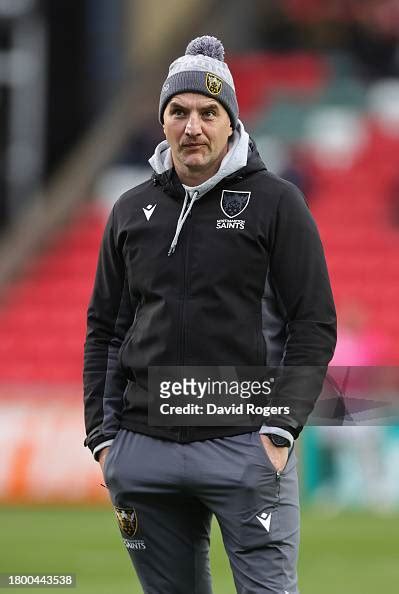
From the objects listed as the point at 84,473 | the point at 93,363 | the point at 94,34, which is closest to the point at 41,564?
the point at 84,473

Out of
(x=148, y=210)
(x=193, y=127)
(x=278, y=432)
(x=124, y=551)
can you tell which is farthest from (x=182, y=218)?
(x=124, y=551)

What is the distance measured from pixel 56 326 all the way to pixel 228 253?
1302cm

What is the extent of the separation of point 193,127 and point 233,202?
0.23 metres

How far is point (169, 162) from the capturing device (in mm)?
4355

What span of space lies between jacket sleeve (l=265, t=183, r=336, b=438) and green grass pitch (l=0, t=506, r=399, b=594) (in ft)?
12.2

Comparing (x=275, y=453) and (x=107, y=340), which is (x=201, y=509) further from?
(x=107, y=340)

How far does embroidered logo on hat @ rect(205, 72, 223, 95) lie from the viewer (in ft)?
13.8

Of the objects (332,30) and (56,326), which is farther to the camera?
(332,30)

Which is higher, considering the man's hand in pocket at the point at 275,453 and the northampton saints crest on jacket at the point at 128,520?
the man's hand in pocket at the point at 275,453

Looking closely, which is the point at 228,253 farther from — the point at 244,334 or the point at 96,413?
the point at 96,413

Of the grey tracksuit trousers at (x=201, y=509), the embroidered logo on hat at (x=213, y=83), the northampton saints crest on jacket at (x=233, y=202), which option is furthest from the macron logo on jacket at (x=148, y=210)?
the grey tracksuit trousers at (x=201, y=509)

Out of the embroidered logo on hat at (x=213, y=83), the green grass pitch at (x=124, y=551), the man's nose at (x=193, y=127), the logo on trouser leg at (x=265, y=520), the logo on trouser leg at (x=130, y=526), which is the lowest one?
the green grass pitch at (x=124, y=551)

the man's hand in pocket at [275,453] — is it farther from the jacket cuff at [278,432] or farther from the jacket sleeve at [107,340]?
the jacket sleeve at [107,340]

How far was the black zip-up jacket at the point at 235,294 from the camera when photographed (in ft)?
13.5
